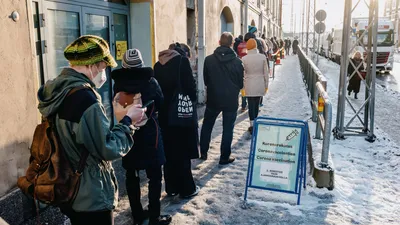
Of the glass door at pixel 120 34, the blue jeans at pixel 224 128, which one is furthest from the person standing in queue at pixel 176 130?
the glass door at pixel 120 34

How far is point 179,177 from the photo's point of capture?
182 inches

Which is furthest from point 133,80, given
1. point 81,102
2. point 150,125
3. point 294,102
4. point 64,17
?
point 294,102

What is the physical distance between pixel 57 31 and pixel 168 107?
177 cm

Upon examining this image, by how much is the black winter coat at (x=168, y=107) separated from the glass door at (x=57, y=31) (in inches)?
52.3

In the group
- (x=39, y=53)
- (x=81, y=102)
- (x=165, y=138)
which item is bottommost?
(x=165, y=138)

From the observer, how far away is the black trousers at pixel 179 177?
179 inches

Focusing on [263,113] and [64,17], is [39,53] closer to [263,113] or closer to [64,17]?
[64,17]

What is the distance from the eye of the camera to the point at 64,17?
5.04 m

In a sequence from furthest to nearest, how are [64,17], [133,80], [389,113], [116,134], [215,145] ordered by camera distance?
[389,113]
[215,145]
[64,17]
[133,80]
[116,134]

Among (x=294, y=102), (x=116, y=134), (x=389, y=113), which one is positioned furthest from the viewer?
(x=294, y=102)

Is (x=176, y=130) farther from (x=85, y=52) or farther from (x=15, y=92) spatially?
(x=85, y=52)

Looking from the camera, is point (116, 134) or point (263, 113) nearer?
point (116, 134)

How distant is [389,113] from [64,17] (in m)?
9.02

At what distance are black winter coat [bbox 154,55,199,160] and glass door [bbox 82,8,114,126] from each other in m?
1.79
